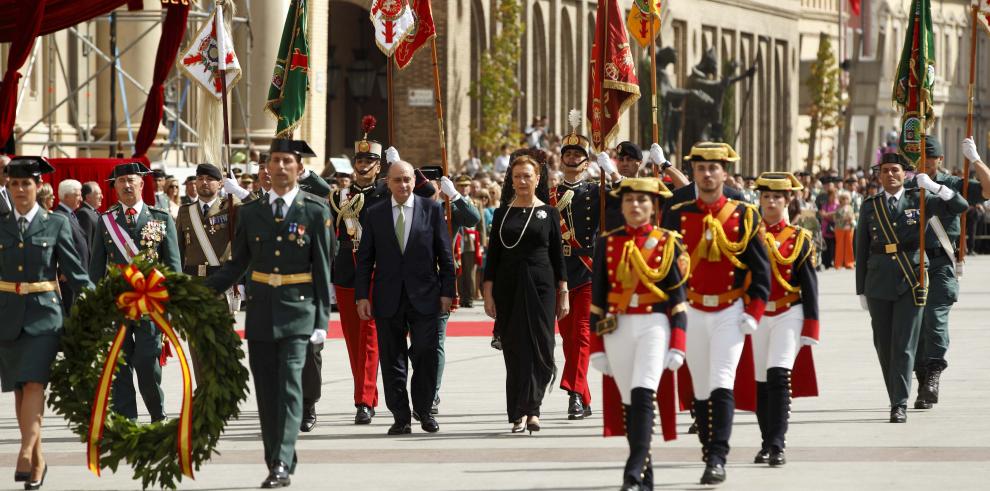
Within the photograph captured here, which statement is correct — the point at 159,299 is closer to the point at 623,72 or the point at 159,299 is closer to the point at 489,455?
the point at 489,455

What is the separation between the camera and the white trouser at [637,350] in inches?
418

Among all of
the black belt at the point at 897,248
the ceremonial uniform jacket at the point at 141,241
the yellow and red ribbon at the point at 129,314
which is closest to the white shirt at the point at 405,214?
the ceremonial uniform jacket at the point at 141,241

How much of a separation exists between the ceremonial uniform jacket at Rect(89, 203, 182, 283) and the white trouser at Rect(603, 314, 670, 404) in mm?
3782

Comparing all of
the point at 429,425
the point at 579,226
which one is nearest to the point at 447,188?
the point at 579,226

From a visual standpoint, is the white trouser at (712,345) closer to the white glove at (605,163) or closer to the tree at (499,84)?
the white glove at (605,163)

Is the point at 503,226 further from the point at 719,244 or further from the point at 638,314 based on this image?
the point at 638,314

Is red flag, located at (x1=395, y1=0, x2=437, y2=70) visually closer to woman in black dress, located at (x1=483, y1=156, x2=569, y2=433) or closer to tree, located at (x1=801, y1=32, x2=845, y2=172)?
woman in black dress, located at (x1=483, y1=156, x2=569, y2=433)

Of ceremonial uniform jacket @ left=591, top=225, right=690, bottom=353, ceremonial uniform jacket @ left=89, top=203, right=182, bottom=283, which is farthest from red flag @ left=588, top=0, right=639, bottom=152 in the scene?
ceremonial uniform jacket @ left=591, top=225, right=690, bottom=353

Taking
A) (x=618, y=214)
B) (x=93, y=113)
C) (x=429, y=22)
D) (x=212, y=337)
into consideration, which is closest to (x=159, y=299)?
(x=212, y=337)

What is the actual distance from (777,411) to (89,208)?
924 cm

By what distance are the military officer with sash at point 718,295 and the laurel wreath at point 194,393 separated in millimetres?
2385

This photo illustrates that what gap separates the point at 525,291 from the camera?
1364 centimetres

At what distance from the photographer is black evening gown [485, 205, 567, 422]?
13.6 m

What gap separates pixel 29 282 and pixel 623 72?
17.6ft
